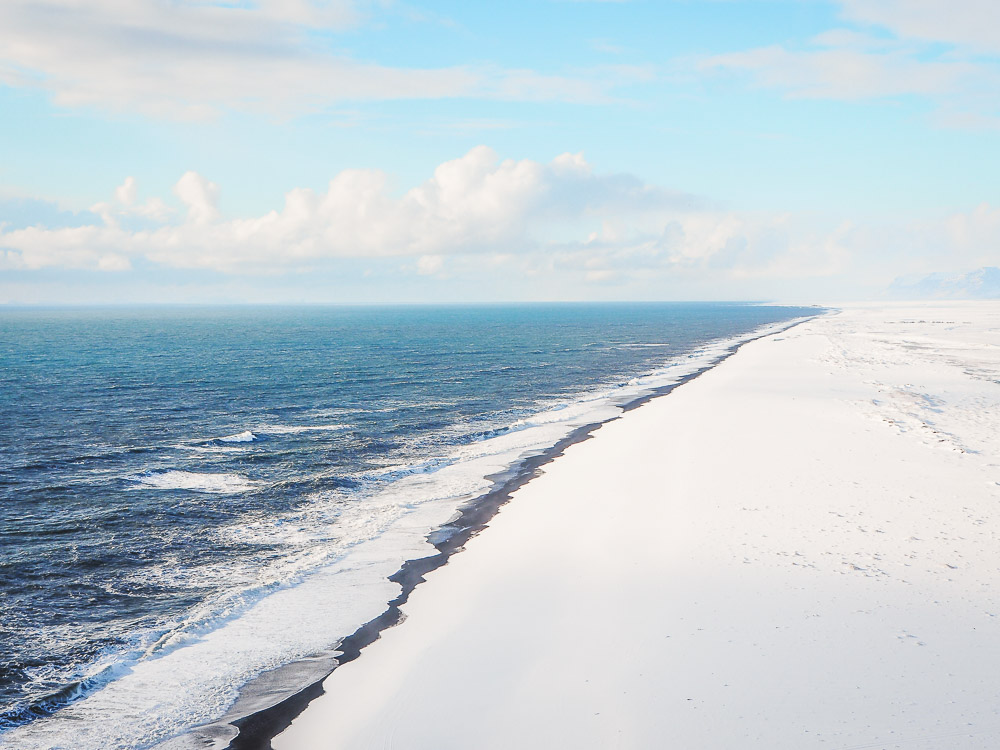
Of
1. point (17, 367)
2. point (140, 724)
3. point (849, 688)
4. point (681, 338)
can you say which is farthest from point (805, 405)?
point (681, 338)

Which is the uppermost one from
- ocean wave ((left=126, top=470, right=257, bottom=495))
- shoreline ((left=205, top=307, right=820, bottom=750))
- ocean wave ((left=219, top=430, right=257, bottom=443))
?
ocean wave ((left=219, top=430, right=257, bottom=443))

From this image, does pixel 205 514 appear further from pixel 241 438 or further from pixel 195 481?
pixel 241 438

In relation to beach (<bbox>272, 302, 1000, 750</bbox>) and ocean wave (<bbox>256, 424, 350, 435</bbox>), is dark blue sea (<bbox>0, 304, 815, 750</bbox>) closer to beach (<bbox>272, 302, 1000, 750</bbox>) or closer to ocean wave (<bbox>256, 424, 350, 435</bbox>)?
ocean wave (<bbox>256, 424, 350, 435</bbox>)

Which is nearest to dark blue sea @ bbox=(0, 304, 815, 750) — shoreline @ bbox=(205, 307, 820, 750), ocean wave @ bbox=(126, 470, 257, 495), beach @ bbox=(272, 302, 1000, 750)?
ocean wave @ bbox=(126, 470, 257, 495)

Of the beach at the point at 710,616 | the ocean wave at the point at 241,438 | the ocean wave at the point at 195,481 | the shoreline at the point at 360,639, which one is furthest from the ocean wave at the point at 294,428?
the beach at the point at 710,616

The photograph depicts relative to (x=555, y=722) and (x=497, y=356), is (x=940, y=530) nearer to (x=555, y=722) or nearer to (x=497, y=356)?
(x=555, y=722)

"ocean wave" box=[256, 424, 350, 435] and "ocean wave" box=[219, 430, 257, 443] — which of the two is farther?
"ocean wave" box=[256, 424, 350, 435]
